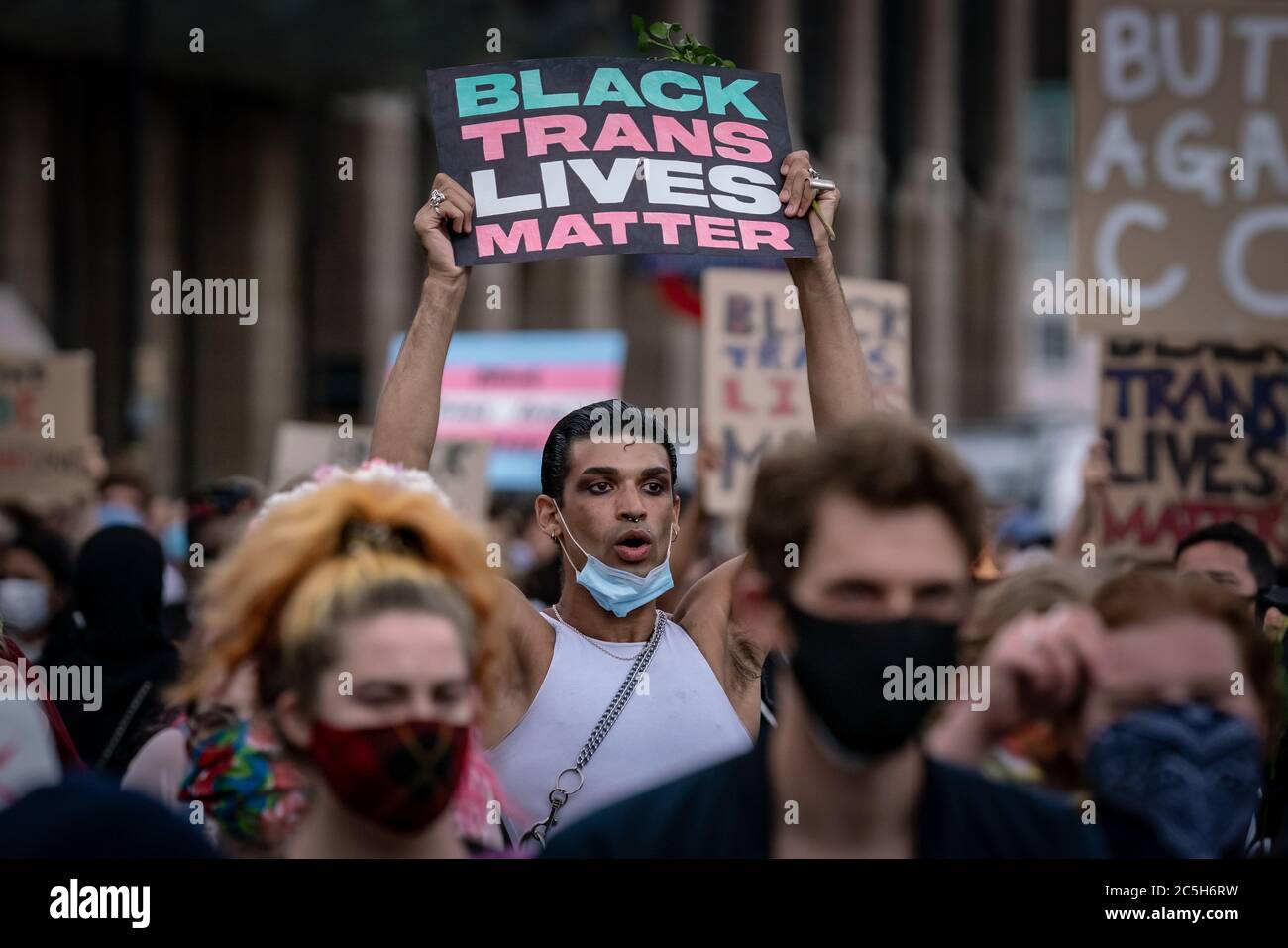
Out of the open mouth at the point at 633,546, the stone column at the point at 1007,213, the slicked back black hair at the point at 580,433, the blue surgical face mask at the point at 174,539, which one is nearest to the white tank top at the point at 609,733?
the open mouth at the point at 633,546

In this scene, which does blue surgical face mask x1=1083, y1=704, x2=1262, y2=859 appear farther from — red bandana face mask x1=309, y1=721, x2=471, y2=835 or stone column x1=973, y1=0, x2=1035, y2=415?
stone column x1=973, y1=0, x2=1035, y2=415

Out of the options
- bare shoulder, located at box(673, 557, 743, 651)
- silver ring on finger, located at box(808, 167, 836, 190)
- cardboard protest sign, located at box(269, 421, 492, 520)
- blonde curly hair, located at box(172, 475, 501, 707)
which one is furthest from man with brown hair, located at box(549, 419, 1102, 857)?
cardboard protest sign, located at box(269, 421, 492, 520)

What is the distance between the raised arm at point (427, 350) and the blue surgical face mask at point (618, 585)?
0.43 metres

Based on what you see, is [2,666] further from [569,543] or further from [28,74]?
[28,74]

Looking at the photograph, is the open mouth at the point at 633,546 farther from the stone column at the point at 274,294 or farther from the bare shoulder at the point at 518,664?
the stone column at the point at 274,294

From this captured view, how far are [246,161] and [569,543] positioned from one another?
20.5m

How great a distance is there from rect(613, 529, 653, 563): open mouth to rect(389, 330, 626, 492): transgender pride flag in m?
10.9

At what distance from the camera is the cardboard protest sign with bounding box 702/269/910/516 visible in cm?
788

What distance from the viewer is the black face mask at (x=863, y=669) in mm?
2258

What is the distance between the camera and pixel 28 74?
68.0 ft

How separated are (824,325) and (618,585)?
718 millimetres

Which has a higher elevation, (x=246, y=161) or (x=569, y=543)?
(x=246, y=161)
